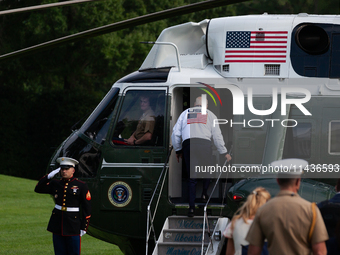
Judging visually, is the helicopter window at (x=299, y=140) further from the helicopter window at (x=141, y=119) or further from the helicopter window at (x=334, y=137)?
the helicopter window at (x=141, y=119)

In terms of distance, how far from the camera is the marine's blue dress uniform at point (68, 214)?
22.5 ft

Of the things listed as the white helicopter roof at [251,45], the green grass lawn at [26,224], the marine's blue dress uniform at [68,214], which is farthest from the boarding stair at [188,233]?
the green grass lawn at [26,224]

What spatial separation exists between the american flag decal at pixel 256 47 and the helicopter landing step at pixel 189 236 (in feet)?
7.40

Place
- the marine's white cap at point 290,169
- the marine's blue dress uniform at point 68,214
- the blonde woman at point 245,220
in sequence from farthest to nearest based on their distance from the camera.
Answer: the marine's blue dress uniform at point 68,214, the blonde woman at point 245,220, the marine's white cap at point 290,169

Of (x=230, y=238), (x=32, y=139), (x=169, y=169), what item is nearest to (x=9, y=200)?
(x=32, y=139)

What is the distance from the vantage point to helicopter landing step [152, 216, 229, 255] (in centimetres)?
668

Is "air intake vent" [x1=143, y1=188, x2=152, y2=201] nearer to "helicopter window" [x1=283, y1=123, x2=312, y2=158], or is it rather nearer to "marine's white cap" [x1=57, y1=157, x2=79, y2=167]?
"marine's white cap" [x1=57, y1=157, x2=79, y2=167]

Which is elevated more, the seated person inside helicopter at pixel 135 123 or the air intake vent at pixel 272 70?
the air intake vent at pixel 272 70

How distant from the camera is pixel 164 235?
7.09 m

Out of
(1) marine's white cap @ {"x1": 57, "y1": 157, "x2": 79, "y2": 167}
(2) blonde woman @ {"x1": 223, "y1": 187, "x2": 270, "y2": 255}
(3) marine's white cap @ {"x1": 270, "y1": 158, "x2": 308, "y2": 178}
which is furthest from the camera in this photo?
(1) marine's white cap @ {"x1": 57, "y1": 157, "x2": 79, "y2": 167}

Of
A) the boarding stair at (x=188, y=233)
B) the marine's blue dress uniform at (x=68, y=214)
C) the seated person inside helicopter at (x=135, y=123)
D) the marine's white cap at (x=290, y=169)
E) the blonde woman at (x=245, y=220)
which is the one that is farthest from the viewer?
the seated person inside helicopter at (x=135, y=123)

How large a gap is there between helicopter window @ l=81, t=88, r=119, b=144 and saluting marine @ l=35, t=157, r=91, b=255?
→ 883mm

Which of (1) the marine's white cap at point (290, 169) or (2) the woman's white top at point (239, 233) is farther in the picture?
(2) the woman's white top at point (239, 233)

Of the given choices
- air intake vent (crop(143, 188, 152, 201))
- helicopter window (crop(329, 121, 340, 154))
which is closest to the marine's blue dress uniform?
air intake vent (crop(143, 188, 152, 201))
